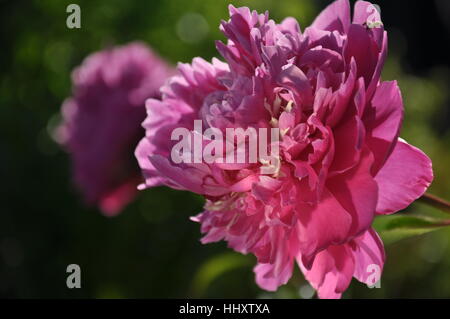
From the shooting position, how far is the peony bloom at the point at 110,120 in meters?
0.86

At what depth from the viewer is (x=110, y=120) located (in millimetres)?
857

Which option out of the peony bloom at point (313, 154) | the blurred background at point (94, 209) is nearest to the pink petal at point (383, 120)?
the peony bloom at point (313, 154)

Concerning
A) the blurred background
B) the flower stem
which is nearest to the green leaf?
the flower stem

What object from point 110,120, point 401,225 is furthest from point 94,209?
point 401,225

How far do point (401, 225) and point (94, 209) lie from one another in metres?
0.66

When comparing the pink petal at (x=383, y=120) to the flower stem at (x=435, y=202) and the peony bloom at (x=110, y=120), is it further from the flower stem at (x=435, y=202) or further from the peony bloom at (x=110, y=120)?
the peony bloom at (x=110, y=120)

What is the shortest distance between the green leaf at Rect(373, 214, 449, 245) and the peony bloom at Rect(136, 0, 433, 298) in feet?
0.23

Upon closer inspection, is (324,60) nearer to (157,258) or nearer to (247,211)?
(247,211)

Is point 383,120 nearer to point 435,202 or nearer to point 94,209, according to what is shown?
point 435,202

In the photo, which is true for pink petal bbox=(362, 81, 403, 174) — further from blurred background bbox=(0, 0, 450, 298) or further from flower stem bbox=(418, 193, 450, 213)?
blurred background bbox=(0, 0, 450, 298)

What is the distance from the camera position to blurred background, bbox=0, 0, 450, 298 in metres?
0.97
